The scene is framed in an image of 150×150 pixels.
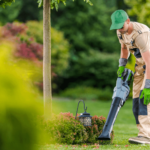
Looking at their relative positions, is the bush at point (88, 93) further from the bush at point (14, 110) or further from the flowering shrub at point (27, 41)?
the bush at point (14, 110)

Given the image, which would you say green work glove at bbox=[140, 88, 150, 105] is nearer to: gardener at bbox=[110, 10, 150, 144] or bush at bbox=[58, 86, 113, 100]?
gardener at bbox=[110, 10, 150, 144]

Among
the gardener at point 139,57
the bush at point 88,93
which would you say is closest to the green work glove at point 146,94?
the gardener at point 139,57

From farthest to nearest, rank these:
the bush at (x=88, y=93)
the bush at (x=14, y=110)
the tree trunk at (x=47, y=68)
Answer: the bush at (x=88, y=93)
the tree trunk at (x=47, y=68)
the bush at (x=14, y=110)

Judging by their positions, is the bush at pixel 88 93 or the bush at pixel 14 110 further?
the bush at pixel 88 93

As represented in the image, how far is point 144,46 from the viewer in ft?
12.8

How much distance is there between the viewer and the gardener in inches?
152

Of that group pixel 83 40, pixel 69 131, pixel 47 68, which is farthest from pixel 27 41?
pixel 83 40

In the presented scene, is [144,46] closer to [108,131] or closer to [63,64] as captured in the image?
[108,131]

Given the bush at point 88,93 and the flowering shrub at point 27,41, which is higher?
the flowering shrub at point 27,41

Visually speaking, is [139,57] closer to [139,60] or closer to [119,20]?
[139,60]

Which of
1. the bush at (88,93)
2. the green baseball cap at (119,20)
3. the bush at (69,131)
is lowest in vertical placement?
the bush at (88,93)

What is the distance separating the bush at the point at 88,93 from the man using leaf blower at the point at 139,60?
620 inches

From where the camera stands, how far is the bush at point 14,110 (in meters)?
1.01

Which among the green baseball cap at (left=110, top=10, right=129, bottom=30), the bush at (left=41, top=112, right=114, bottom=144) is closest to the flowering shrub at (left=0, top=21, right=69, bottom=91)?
the bush at (left=41, top=112, right=114, bottom=144)
